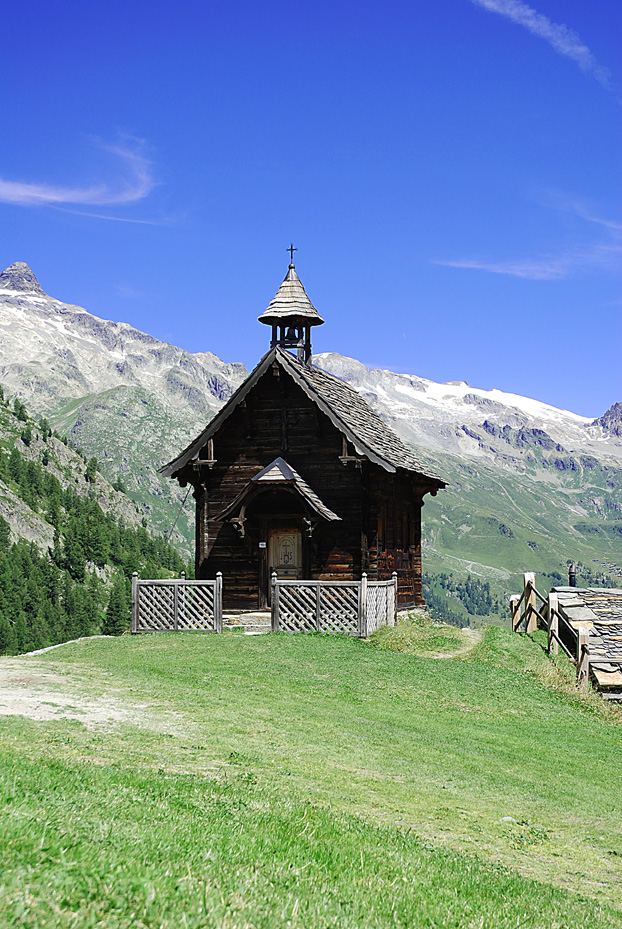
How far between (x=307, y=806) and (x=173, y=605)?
2031 cm

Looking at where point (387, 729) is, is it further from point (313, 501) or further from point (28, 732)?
point (313, 501)

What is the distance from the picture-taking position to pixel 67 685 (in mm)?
16906

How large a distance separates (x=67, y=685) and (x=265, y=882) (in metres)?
11.0

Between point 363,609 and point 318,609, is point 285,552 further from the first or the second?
point 363,609

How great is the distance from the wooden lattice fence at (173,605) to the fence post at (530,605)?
39.5 feet

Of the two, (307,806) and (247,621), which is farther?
(247,621)

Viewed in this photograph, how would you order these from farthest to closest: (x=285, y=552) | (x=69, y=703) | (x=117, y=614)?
(x=117, y=614) < (x=285, y=552) < (x=69, y=703)

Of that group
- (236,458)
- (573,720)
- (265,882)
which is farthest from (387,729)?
(236,458)

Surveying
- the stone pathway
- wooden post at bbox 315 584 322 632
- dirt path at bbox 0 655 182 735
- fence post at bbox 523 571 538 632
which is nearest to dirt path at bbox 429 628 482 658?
fence post at bbox 523 571 538 632

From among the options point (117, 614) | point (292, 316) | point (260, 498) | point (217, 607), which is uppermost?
point (292, 316)

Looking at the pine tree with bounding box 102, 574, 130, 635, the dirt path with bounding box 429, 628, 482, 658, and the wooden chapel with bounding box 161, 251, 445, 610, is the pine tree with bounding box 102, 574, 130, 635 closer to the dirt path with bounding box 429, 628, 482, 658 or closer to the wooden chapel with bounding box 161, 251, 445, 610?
the wooden chapel with bounding box 161, 251, 445, 610

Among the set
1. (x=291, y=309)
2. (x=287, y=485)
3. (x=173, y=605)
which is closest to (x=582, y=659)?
(x=287, y=485)

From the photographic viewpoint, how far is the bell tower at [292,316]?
36906mm

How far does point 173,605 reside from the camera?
96.2 feet
